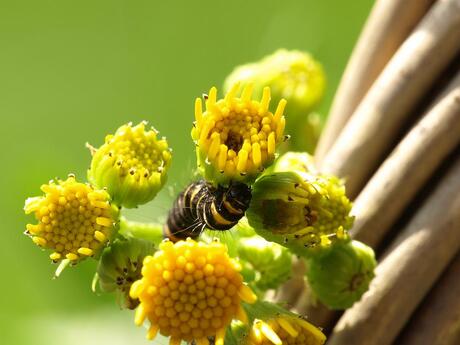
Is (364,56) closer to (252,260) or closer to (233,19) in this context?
(252,260)

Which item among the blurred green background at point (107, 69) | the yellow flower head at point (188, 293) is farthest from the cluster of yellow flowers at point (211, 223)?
the blurred green background at point (107, 69)

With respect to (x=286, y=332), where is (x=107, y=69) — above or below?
below

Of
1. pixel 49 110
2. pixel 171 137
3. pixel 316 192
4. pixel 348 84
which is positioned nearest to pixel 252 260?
pixel 316 192

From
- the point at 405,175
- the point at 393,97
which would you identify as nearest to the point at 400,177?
the point at 405,175

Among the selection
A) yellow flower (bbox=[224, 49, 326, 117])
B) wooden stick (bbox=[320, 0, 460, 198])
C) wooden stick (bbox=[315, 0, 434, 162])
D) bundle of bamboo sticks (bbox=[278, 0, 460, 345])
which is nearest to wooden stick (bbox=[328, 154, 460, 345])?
bundle of bamboo sticks (bbox=[278, 0, 460, 345])

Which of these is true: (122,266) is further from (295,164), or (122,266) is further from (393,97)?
(393,97)

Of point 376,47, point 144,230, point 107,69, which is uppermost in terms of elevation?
point 376,47

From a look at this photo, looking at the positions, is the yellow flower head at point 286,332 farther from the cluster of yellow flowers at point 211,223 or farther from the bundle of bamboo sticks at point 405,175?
the bundle of bamboo sticks at point 405,175
